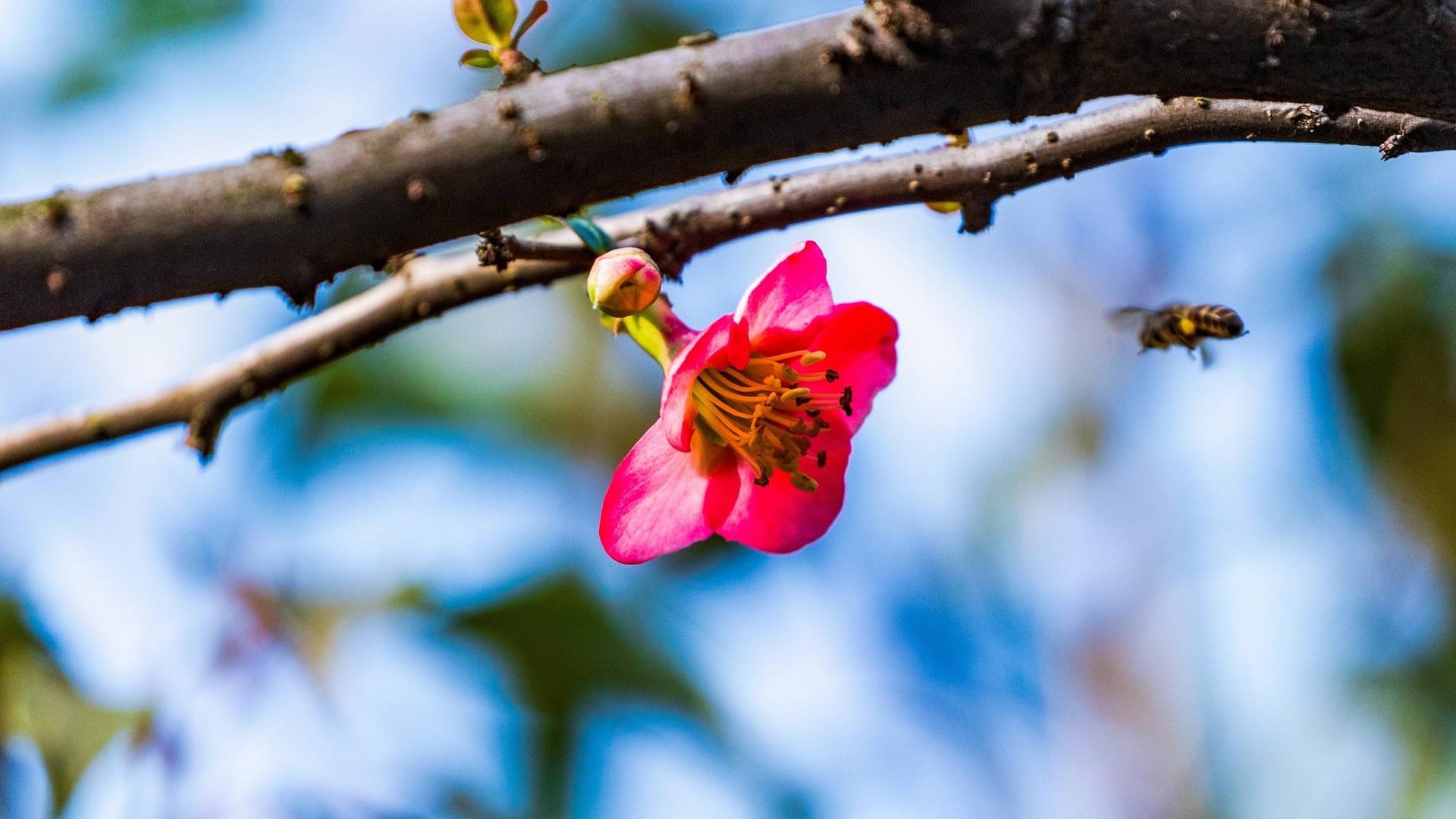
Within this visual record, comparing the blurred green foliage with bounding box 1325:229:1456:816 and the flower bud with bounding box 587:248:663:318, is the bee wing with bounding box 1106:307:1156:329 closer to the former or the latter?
the flower bud with bounding box 587:248:663:318

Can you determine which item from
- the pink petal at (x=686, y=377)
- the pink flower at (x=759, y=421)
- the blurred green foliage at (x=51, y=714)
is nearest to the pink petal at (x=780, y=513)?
the pink flower at (x=759, y=421)

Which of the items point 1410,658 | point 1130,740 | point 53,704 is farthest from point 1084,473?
point 53,704

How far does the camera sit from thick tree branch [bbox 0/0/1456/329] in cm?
65

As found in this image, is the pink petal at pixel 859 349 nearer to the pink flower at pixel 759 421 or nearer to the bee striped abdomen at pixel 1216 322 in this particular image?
the pink flower at pixel 759 421

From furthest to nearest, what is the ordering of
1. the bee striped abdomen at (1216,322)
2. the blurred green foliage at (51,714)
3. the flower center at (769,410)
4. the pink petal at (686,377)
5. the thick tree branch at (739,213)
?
the blurred green foliage at (51,714), the bee striped abdomen at (1216,322), the flower center at (769,410), the pink petal at (686,377), the thick tree branch at (739,213)

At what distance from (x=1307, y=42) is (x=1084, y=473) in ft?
12.8

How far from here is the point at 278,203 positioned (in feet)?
2.14

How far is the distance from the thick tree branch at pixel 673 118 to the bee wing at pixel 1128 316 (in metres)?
1.10

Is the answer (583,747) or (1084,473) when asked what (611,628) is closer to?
(583,747)

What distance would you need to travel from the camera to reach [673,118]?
69 centimetres

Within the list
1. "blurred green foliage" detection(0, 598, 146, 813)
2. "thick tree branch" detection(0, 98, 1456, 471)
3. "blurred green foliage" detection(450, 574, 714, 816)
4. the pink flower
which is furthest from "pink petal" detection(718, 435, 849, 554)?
"blurred green foliage" detection(450, 574, 714, 816)

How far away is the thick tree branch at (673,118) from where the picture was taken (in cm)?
65

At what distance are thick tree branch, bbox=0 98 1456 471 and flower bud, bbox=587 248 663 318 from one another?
0.08 m

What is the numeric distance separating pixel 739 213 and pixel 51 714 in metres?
1.91
